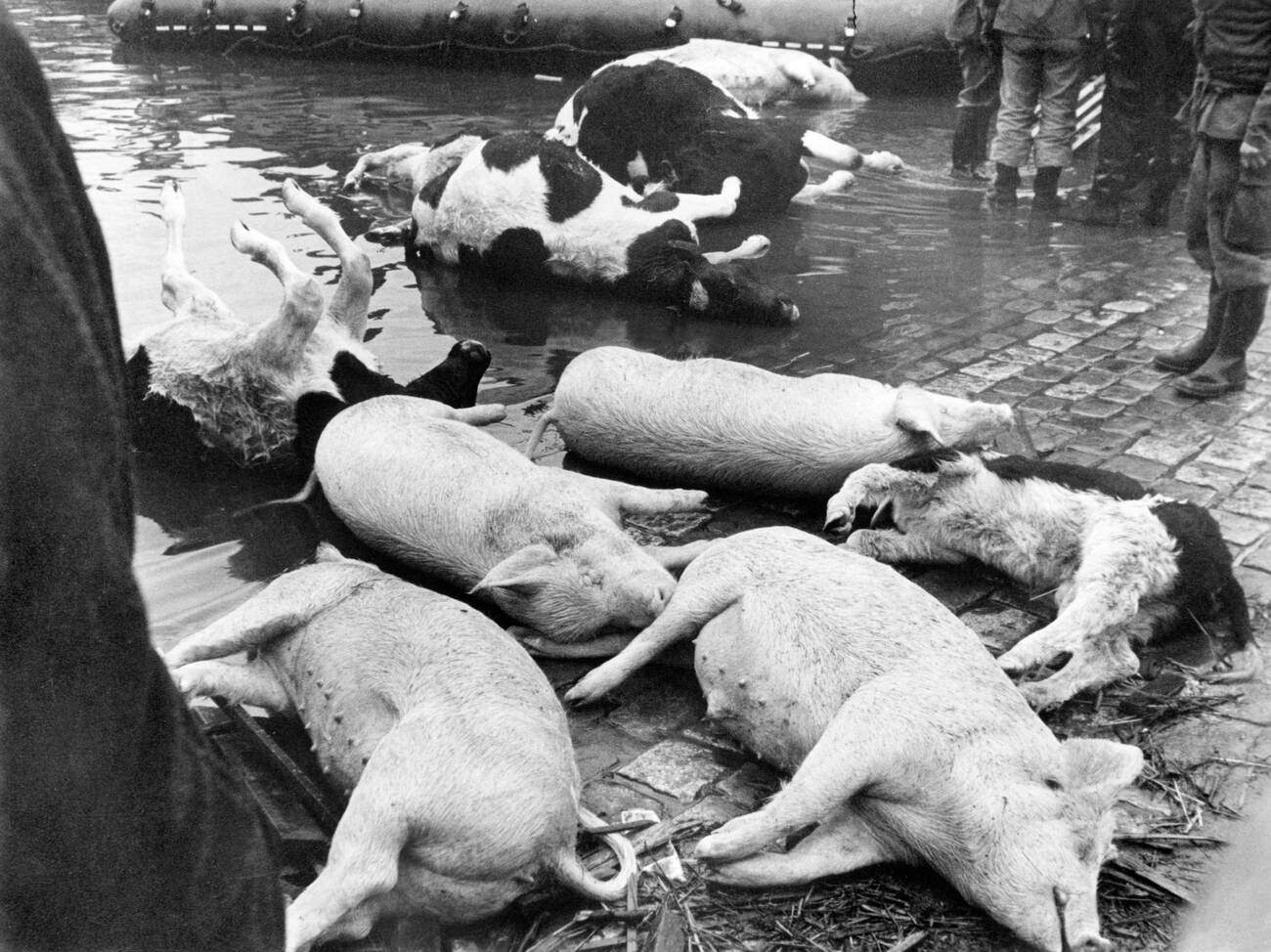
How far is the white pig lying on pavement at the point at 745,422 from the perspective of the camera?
5355 mm

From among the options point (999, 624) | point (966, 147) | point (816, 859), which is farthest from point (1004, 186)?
point (816, 859)

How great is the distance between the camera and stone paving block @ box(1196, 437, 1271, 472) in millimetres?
5473

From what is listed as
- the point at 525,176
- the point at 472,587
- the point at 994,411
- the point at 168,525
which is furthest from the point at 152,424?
the point at 994,411

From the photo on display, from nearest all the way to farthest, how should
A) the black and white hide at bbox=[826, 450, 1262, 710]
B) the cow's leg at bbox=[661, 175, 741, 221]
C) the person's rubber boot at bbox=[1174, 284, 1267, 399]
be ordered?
the black and white hide at bbox=[826, 450, 1262, 710] < the person's rubber boot at bbox=[1174, 284, 1267, 399] < the cow's leg at bbox=[661, 175, 741, 221]

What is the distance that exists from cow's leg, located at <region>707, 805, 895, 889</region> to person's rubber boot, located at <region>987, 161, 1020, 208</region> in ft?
24.8

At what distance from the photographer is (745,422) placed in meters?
5.45

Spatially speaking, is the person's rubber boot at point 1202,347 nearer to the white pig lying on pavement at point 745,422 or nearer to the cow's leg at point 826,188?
the white pig lying on pavement at point 745,422

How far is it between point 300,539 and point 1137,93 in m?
7.27

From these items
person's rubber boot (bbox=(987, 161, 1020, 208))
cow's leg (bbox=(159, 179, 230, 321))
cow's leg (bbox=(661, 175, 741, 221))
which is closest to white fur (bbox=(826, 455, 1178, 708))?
cow's leg (bbox=(159, 179, 230, 321))

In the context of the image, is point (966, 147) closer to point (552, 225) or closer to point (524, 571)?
point (552, 225)

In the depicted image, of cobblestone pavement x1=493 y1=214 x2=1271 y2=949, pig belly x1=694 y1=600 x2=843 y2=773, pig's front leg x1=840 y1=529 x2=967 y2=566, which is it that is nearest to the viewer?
cobblestone pavement x1=493 y1=214 x2=1271 y2=949

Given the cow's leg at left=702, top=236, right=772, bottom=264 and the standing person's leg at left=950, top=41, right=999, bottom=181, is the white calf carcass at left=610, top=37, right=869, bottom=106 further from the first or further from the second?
the cow's leg at left=702, top=236, right=772, bottom=264

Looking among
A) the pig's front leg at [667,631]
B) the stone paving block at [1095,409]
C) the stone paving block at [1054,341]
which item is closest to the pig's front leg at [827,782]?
the pig's front leg at [667,631]

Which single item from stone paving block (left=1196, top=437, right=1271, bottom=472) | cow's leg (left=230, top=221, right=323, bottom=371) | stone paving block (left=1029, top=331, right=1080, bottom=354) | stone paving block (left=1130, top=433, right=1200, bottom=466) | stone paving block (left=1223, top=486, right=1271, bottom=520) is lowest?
stone paving block (left=1196, top=437, right=1271, bottom=472)
